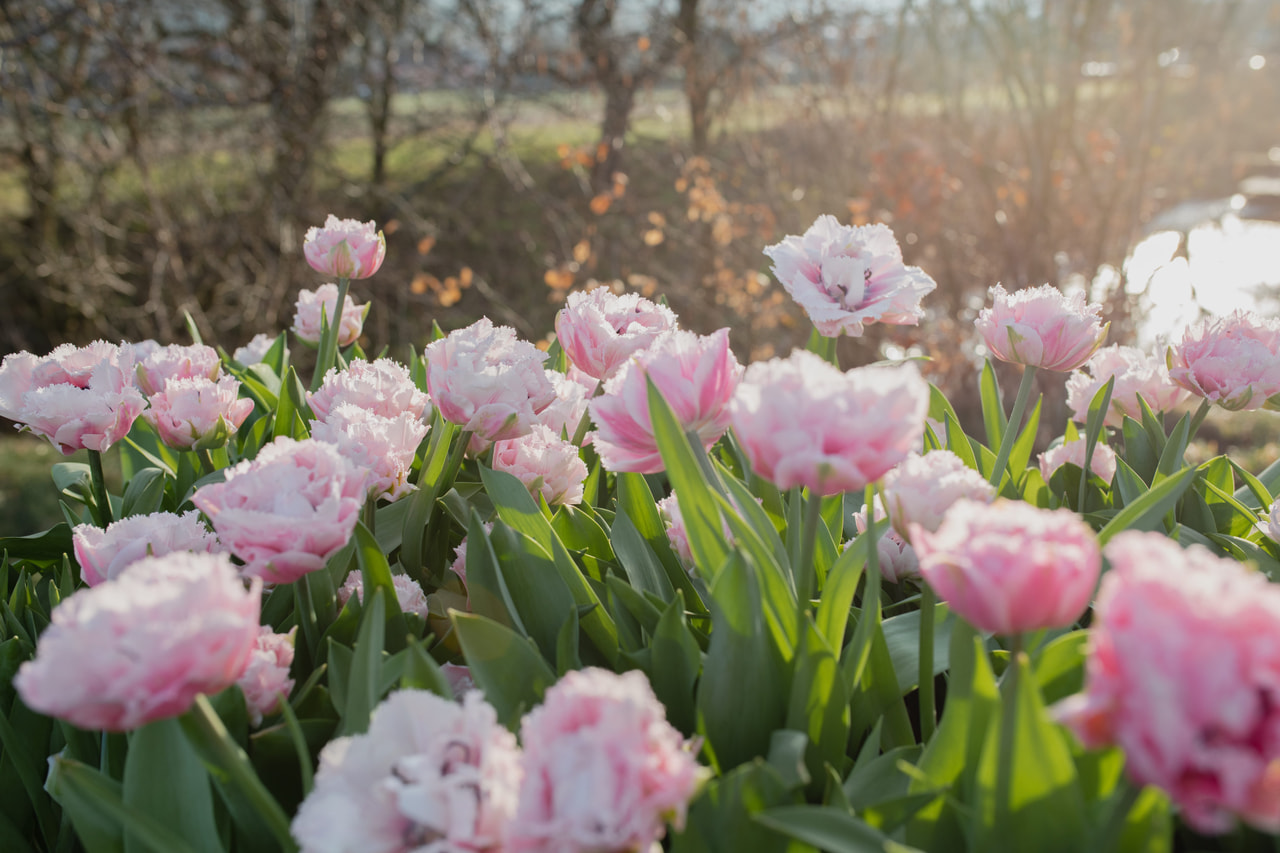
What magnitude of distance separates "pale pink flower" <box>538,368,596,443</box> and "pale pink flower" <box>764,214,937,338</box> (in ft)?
1.00

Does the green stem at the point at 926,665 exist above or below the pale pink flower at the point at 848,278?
below

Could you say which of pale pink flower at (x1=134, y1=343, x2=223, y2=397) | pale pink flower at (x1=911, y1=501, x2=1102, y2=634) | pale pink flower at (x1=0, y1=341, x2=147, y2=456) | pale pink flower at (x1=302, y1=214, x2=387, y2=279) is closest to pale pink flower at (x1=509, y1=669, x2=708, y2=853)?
pale pink flower at (x1=911, y1=501, x2=1102, y2=634)

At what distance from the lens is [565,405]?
1.17m

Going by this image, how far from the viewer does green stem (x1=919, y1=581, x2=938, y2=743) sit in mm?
779

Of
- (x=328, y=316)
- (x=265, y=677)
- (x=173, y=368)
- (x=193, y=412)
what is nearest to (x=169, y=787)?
(x=265, y=677)

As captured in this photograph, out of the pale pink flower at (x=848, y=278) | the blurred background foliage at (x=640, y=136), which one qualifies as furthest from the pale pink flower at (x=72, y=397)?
the blurred background foliage at (x=640, y=136)

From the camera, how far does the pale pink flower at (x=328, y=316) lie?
62.2 inches

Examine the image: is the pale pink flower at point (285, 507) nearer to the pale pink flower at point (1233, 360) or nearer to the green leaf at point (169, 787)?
the green leaf at point (169, 787)

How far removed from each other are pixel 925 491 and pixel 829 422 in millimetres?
193

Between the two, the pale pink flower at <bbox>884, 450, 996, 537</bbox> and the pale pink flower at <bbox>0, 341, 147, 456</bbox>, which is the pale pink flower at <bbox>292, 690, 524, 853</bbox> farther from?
the pale pink flower at <bbox>0, 341, 147, 456</bbox>

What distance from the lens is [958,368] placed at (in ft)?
13.6

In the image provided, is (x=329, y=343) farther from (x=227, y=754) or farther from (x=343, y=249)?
(x=227, y=754)

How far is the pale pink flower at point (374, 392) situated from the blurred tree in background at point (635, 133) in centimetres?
272

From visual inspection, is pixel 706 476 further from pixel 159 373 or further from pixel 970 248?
pixel 970 248
